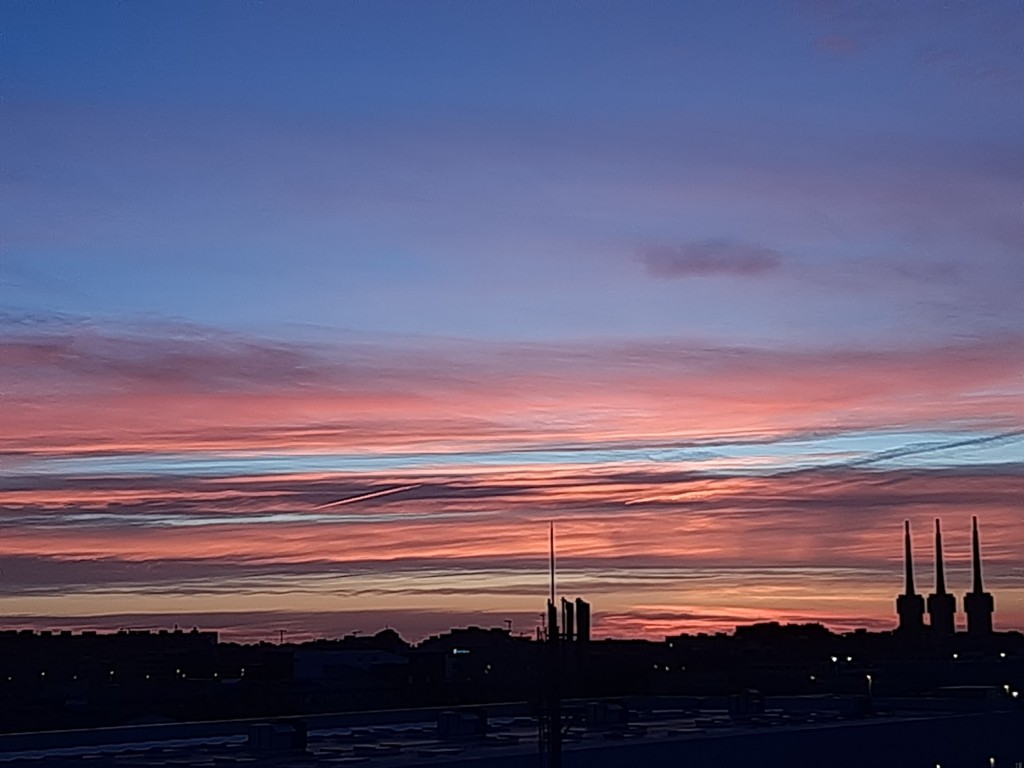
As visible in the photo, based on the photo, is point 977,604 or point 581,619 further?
point 977,604

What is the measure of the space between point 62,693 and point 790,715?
163ft

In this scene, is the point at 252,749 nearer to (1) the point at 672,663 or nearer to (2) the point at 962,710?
(2) the point at 962,710

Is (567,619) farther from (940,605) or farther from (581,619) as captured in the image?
(940,605)

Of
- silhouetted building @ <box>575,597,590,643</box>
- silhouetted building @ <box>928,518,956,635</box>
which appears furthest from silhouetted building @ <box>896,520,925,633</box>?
silhouetted building @ <box>575,597,590,643</box>

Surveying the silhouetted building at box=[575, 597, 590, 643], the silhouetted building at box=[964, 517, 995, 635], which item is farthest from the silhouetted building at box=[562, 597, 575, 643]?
the silhouetted building at box=[964, 517, 995, 635]

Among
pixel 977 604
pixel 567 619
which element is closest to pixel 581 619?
pixel 567 619

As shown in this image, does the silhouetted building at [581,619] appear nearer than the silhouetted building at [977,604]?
Yes

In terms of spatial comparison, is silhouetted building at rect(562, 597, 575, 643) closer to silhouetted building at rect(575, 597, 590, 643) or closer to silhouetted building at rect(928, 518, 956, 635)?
silhouetted building at rect(575, 597, 590, 643)

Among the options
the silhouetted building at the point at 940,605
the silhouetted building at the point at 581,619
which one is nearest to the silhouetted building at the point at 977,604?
the silhouetted building at the point at 940,605

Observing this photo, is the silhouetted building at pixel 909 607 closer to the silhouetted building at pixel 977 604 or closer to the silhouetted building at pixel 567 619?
the silhouetted building at pixel 977 604

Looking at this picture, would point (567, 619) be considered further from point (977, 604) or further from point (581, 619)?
point (977, 604)

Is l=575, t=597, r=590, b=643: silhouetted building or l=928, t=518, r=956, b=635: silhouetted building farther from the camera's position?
l=928, t=518, r=956, b=635: silhouetted building

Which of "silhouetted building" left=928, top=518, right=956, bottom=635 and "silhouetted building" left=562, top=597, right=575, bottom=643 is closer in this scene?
"silhouetted building" left=562, top=597, right=575, bottom=643

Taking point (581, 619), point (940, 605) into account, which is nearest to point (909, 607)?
point (940, 605)
